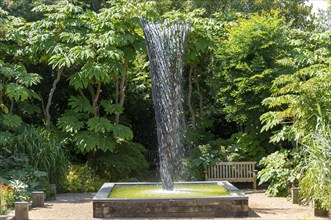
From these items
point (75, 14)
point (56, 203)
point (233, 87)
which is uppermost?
point (75, 14)

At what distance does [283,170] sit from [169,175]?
311 cm

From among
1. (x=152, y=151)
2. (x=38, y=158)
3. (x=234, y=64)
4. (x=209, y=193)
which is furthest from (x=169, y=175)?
(x=152, y=151)

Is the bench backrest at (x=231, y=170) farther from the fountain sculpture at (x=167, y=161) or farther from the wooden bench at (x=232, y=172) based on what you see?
the fountain sculpture at (x=167, y=161)

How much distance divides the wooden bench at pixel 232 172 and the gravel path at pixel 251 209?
1760 mm

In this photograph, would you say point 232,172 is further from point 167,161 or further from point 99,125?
point 167,161

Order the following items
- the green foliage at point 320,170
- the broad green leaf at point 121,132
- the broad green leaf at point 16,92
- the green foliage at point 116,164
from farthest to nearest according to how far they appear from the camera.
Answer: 1. the green foliage at point 116,164
2. the broad green leaf at point 121,132
3. the broad green leaf at point 16,92
4. the green foliage at point 320,170

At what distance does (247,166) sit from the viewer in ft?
49.8

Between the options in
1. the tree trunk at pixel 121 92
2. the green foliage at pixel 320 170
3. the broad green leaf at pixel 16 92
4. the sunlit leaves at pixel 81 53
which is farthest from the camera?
the tree trunk at pixel 121 92

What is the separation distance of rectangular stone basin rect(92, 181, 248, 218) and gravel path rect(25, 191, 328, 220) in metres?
0.32

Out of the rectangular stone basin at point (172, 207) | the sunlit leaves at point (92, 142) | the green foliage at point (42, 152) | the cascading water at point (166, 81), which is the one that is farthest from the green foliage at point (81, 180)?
the rectangular stone basin at point (172, 207)

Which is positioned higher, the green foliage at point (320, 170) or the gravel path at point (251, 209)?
the green foliage at point (320, 170)

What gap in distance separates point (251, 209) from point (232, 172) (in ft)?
13.9

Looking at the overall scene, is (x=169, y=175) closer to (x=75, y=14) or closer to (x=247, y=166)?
(x=247, y=166)

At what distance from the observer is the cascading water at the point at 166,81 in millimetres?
11555
